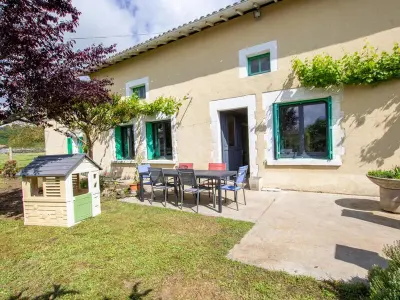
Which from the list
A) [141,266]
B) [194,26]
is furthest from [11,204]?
[194,26]

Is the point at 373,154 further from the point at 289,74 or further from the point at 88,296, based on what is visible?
the point at 88,296

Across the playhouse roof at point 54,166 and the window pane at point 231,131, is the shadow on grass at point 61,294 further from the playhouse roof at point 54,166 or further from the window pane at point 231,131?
the window pane at point 231,131

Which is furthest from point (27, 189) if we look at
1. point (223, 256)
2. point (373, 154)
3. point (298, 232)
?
point (373, 154)

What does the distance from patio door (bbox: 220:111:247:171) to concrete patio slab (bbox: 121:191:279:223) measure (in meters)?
1.69

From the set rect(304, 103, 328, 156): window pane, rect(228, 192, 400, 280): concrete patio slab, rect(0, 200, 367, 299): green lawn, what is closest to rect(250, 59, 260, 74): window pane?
rect(304, 103, 328, 156): window pane

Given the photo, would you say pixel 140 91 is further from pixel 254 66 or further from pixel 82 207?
pixel 82 207

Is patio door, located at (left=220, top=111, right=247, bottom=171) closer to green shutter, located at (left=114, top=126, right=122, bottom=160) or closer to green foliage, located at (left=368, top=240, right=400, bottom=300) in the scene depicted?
green shutter, located at (left=114, top=126, right=122, bottom=160)

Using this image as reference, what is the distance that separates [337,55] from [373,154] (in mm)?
2521

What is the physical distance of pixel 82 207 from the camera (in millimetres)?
4520

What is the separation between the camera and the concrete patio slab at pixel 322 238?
103 inches

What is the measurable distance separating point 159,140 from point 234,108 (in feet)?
11.6

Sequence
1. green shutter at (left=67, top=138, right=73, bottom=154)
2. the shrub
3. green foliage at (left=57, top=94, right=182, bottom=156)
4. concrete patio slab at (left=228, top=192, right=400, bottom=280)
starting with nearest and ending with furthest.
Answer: concrete patio slab at (left=228, top=192, right=400, bottom=280) < green foliage at (left=57, top=94, right=182, bottom=156) < the shrub < green shutter at (left=67, top=138, right=73, bottom=154)

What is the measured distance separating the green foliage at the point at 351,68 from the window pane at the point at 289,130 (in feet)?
2.76

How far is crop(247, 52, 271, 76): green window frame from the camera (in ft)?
21.4
